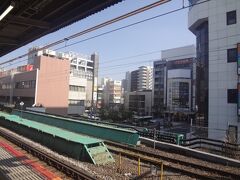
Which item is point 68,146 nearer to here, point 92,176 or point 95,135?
point 92,176

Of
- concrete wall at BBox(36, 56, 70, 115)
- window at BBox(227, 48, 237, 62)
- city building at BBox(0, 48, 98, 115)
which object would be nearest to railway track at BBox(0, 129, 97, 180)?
window at BBox(227, 48, 237, 62)

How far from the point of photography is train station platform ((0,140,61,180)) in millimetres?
10211

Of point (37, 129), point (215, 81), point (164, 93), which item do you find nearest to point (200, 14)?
point (215, 81)

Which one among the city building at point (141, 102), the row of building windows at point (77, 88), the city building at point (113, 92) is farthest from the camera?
the city building at point (113, 92)

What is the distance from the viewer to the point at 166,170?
12.6m

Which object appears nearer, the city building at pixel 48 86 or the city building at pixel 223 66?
the city building at pixel 223 66

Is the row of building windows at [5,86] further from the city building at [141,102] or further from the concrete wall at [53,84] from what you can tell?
the city building at [141,102]

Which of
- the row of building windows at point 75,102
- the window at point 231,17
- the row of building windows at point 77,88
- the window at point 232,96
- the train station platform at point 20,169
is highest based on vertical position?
the window at point 231,17

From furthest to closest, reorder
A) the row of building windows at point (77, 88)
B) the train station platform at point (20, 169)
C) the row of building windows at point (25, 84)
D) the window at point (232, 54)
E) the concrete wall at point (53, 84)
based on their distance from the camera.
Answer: the row of building windows at point (77, 88) < the row of building windows at point (25, 84) < the concrete wall at point (53, 84) < the window at point (232, 54) < the train station platform at point (20, 169)

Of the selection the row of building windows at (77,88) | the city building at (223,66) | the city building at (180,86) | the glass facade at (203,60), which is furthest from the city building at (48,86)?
the city building at (180,86)

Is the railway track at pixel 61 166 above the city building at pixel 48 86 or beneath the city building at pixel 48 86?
beneath

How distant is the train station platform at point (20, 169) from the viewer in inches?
402

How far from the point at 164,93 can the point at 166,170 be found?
85.5 m

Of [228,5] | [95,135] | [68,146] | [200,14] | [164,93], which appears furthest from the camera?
[164,93]
